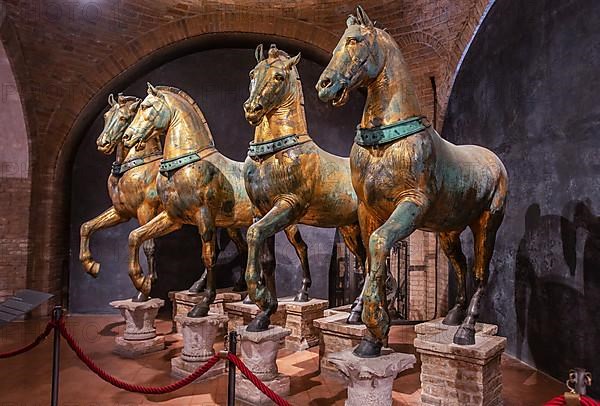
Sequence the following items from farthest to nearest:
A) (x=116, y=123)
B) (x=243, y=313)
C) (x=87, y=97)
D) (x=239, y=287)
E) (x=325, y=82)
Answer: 1. (x=87, y=97)
2. (x=239, y=287)
3. (x=116, y=123)
4. (x=243, y=313)
5. (x=325, y=82)

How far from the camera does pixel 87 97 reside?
25.2 ft

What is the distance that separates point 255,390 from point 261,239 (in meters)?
1.24

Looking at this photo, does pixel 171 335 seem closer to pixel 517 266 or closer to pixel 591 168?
pixel 517 266

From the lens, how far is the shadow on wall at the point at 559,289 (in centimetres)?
421

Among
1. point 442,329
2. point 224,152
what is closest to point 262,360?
point 442,329

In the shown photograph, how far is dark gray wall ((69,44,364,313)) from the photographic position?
800cm

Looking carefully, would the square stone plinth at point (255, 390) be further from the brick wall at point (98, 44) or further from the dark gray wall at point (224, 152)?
the brick wall at point (98, 44)

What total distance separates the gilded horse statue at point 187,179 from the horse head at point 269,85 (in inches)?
45.8

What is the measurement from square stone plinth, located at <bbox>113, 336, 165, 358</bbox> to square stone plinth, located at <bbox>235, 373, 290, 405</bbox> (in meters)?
1.82

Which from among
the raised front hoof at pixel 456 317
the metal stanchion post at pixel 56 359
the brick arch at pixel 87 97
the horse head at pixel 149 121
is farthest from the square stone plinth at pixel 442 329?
the brick arch at pixel 87 97

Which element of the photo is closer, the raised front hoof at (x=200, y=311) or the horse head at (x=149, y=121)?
the raised front hoof at (x=200, y=311)

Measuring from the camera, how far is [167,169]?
189 inches

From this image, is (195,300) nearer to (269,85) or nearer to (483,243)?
(269,85)

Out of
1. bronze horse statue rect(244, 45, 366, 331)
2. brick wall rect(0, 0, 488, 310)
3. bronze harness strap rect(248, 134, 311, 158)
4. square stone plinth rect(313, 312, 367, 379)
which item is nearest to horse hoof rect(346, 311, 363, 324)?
square stone plinth rect(313, 312, 367, 379)
